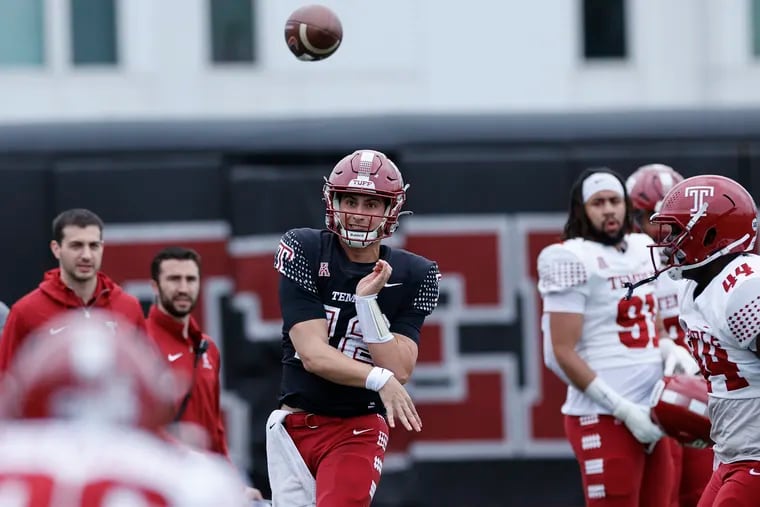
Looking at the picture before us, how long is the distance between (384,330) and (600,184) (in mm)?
1732

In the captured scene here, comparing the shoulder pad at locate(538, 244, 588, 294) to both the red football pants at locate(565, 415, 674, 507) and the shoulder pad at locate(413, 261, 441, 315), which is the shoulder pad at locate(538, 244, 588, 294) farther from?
the shoulder pad at locate(413, 261, 441, 315)

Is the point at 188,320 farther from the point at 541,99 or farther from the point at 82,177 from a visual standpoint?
the point at 541,99

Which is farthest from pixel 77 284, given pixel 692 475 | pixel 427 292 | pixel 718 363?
pixel 718 363

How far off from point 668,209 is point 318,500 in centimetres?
165

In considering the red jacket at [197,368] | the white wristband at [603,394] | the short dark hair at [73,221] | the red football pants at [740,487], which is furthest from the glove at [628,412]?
the short dark hair at [73,221]

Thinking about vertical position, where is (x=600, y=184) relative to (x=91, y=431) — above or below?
above

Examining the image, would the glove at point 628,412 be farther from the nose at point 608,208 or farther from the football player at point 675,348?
the nose at point 608,208

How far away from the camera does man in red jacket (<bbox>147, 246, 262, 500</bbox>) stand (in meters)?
7.02

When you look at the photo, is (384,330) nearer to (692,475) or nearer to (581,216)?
(581,216)

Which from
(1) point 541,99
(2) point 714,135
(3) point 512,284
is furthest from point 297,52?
(1) point 541,99

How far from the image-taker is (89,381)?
2615 mm

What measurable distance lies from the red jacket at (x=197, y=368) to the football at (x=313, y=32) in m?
1.47

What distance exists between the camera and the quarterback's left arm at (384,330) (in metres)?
5.25

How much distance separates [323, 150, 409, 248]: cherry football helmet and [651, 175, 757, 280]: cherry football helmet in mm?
981
